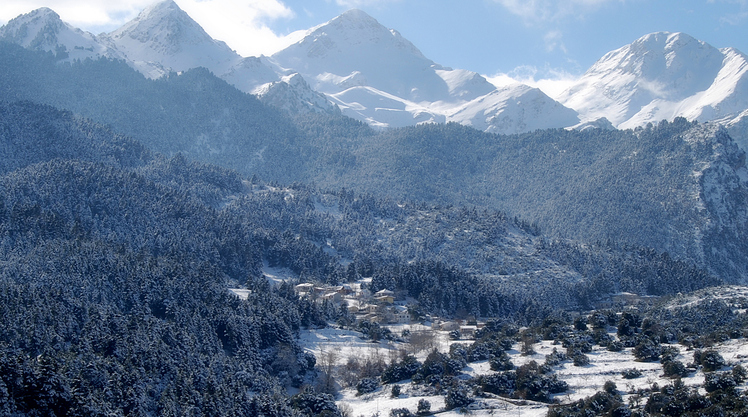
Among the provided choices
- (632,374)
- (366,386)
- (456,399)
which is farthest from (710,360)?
(366,386)

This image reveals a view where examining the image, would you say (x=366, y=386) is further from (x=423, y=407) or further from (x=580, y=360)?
(x=580, y=360)

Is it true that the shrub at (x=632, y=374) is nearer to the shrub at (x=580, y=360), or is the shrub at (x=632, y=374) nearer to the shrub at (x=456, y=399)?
the shrub at (x=580, y=360)

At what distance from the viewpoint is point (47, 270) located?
4734 inches

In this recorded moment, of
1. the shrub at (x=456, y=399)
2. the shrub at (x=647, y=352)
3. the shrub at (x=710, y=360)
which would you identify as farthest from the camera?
the shrub at (x=647, y=352)

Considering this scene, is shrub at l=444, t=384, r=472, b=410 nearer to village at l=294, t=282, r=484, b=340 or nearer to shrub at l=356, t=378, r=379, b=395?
shrub at l=356, t=378, r=379, b=395

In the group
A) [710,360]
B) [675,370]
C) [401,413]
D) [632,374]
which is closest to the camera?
[401,413]

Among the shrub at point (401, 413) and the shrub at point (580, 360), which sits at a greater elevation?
the shrub at point (580, 360)

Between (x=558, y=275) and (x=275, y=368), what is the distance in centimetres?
11234

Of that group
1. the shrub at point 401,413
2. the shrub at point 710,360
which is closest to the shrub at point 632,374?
the shrub at point 710,360

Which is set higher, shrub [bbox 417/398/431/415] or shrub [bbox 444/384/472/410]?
shrub [bbox 444/384/472/410]

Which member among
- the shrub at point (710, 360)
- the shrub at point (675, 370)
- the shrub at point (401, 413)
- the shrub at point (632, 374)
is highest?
the shrub at point (710, 360)

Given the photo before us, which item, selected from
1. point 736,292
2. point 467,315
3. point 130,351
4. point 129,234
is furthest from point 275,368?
point 736,292

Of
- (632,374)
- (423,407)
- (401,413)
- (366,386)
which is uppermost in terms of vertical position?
(632,374)

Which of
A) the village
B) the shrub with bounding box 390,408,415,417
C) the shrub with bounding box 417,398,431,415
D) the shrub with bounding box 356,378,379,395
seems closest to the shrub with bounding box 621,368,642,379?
the shrub with bounding box 417,398,431,415
